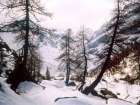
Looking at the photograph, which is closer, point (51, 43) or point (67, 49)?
point (51, 43)

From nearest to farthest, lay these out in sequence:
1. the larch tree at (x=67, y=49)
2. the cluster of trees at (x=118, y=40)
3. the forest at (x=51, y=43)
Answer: the cluster of trees at (x=118, y=40) → the forest at (x=51, y=43) → the larch tree at (x=67, y=49)

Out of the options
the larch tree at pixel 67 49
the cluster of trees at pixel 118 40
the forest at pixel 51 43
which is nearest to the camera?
the cluster of trees at pixel 118 40

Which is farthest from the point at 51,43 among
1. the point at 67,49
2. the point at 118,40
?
the point at 67,49

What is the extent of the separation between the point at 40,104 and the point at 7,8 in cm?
936

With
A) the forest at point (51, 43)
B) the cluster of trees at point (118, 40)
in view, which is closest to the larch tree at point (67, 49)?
the cluster of trees at point (118, 40)

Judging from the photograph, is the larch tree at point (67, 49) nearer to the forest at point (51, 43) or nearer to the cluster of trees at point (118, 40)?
the cluster of trees at point (118, 40)

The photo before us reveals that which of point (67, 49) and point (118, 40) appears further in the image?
point (67, 49)

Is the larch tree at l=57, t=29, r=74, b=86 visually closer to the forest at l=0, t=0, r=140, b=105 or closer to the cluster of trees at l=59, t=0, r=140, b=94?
the cluster of trees at l=59, t=0, r=140, b=94

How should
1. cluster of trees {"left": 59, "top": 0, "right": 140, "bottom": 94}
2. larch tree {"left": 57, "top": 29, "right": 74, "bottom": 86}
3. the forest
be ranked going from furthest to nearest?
1. larch tree {"left": 57, "top": 29, "right": 74, "bottom": 86}
2. the forest
3. cluster of trees {"left": 59, "top": 0, "right": 140, "bottom": 94}

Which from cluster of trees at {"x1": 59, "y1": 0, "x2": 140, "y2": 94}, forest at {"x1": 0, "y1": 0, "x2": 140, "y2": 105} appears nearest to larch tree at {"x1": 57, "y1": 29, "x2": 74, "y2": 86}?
cluster of trees at {"x1": 59, "y1": 0, "x2": 140, "y2": 94}

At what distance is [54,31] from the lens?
21375 mm

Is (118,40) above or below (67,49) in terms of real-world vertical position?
above

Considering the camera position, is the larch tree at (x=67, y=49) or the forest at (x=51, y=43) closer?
the forest at (x=51, y=43)

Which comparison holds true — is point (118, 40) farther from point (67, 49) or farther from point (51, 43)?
point (67, 49)
